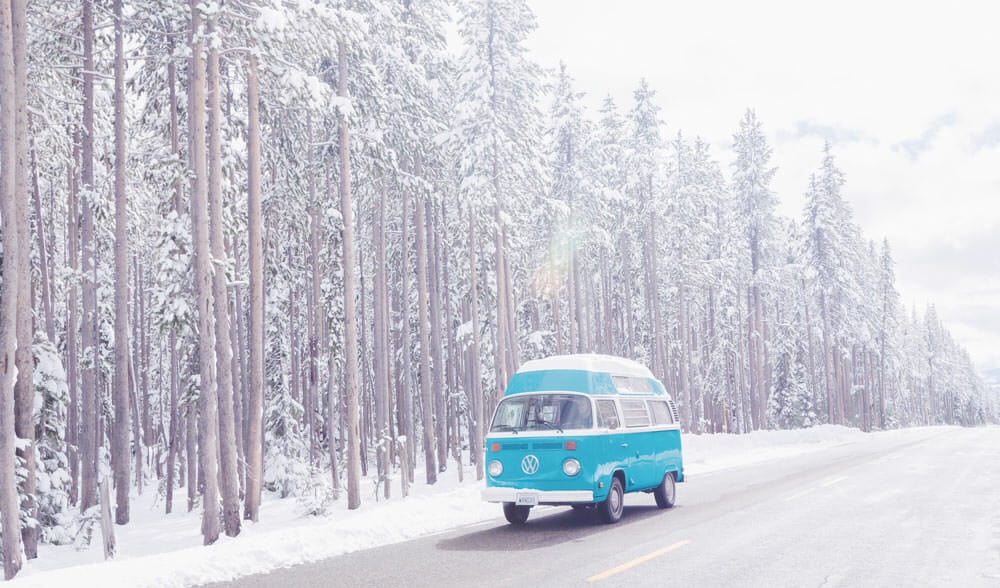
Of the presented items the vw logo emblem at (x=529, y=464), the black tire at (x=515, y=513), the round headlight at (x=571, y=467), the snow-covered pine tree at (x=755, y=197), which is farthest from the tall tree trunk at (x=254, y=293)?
the snow-covered pine tree at (x=755, y=197)

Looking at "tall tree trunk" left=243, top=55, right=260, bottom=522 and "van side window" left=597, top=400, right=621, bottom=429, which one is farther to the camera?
"tall tree trunk" left=243, top=55, right=260, bottom=522

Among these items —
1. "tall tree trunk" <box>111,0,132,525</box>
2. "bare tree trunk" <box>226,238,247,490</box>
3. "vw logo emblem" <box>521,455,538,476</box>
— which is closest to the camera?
"vw logo emblem" <box>521,455,538,476</box>

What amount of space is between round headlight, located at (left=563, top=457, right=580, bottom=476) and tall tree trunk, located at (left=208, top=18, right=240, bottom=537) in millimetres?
7834

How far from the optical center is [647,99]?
47781 millimetres

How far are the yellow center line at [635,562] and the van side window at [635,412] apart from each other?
364cm

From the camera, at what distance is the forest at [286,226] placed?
17844 millimetres

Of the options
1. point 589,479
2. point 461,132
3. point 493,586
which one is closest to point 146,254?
point 461,132

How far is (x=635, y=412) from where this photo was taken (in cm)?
1582

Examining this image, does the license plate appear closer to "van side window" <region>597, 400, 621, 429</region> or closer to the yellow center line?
"van side window" <region>597, 400, 621, 429</region>

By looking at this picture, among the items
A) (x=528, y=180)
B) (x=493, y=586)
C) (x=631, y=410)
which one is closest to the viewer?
(x=493, y=586)

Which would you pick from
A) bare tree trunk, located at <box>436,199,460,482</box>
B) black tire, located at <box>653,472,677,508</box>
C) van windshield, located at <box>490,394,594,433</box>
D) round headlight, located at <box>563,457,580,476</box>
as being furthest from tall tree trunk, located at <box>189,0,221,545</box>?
bare tree trunk, located at <box>436,199,460,482</box>

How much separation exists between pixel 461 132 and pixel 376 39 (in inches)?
341

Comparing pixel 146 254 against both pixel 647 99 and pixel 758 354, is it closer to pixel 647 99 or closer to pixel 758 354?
pixel 647 99

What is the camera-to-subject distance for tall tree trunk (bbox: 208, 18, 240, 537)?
17453 millimetres
